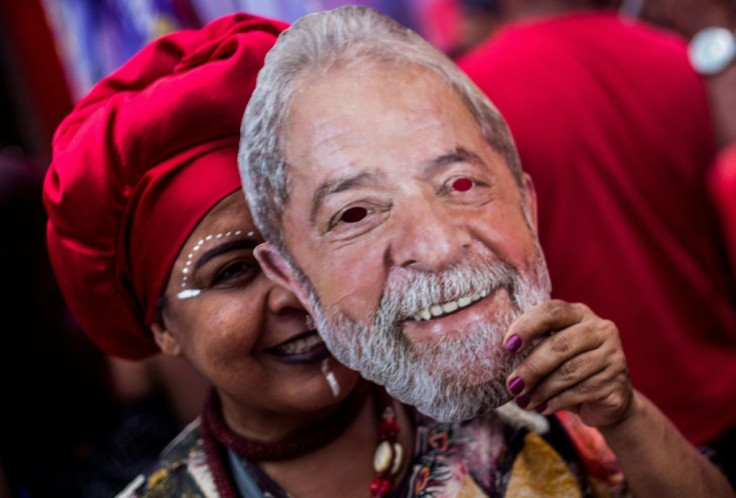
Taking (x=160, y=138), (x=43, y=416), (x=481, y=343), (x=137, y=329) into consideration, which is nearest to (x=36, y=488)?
(x=43, y=416)

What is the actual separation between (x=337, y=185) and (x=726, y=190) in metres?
1.01

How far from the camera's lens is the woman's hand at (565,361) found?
2.88ft

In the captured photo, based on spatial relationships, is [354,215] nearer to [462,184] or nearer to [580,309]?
[462,184]

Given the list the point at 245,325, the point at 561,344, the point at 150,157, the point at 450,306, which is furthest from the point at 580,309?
the point at 150,157

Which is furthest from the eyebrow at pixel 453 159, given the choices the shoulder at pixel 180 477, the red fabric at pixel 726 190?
the red fabric at pixel 726 190

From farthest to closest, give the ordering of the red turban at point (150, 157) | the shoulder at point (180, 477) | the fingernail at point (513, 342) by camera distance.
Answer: the shoulder at point (180, 477) → the red turban at point (150, 157) → the fingernail at point (513, 342)

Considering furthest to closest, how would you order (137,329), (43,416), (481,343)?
1. (43,416)
2. (137,329)
3. (481,343)

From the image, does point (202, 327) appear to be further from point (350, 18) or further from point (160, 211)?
point (350, 18)

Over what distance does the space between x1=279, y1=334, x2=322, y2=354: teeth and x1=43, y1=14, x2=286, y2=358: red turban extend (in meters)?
0.19

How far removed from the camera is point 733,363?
1584 millimetres

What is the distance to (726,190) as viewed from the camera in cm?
157

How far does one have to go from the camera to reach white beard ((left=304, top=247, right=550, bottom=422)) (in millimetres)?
885

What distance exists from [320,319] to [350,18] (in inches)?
14.8

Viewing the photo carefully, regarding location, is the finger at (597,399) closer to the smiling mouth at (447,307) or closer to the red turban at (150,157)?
the smiling mouth at (447,307)
